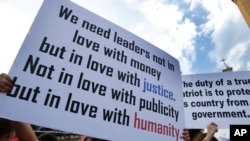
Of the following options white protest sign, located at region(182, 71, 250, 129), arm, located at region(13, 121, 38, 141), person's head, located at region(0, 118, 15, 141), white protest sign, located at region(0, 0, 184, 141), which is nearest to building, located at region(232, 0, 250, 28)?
white protest sign, located at region(182, 71, 250, 129)

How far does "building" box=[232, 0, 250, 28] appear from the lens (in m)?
12.2

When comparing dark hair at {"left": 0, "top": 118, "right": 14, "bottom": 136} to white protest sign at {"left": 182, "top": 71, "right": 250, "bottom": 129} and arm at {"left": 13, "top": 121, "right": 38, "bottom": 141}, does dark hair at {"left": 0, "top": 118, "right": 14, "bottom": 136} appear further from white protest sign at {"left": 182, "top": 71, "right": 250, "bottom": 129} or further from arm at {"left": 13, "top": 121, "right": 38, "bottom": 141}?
white protest sign at {"left": 182, "top": 71, "right": 250, "bottom": 129}

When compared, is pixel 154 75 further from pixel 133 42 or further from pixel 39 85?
pixel 39 85

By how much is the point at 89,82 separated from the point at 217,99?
259 cm

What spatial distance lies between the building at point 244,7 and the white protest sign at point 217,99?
9.75 m

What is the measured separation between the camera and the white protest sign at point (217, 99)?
141 inches

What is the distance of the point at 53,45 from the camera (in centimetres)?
182

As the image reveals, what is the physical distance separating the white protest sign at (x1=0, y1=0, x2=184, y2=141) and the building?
454 inches

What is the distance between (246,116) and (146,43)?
2.05 m

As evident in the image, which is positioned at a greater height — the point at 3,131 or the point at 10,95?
the point at 10,95

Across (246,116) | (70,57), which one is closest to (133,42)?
(70,57)

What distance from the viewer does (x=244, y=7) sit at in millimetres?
12484

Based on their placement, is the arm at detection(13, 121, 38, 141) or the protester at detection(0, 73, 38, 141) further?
the arm at detection(13, 121, 38, 141)

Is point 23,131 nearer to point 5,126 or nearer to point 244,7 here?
point 5,126
